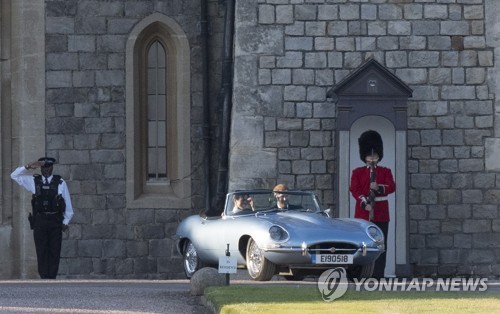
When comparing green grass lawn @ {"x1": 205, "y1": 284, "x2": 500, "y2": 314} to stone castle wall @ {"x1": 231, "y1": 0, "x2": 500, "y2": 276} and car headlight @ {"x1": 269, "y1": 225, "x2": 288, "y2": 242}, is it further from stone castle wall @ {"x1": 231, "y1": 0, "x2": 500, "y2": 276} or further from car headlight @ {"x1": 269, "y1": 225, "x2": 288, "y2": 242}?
stone castle wall @ {"x1": 231, "y1": 0, "x2": 500, "y2": 276}

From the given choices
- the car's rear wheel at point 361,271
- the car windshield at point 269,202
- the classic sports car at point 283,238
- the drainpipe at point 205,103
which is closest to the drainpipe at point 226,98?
the drainpipe at point 205,103

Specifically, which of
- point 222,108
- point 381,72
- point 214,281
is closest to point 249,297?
point 214,281

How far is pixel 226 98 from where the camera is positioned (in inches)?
908

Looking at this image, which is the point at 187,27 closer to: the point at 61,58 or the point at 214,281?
the point at 61,58

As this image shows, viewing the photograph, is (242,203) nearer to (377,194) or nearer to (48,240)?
(377,194)

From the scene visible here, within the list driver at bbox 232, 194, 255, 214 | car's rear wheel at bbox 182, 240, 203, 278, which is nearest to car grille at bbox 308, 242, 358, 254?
driver at bbox 232, 194, 255, 214

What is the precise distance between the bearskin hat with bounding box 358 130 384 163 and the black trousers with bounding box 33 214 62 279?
4.08 meters

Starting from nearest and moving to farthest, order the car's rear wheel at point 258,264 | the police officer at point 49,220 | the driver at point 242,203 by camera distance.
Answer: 1. the car's rear wheel at point 258,264
2. the driver at point 242,203
3. the police officer at point 49,220

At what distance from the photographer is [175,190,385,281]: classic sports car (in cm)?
1716

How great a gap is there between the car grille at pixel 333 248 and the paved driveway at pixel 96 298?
143 centimetres

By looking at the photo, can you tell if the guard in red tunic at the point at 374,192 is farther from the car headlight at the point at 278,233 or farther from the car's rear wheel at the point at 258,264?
the car headlight at the point at 278,233

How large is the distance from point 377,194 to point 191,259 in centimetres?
249

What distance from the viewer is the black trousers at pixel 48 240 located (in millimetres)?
20375

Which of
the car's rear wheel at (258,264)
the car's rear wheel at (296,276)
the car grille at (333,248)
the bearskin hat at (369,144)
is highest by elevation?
the bearskin hat at (369,144)
